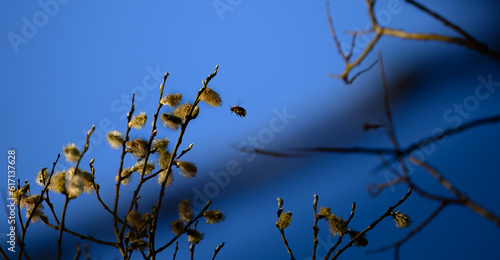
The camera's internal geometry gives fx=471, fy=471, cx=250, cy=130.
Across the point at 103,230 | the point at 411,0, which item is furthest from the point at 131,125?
the point at 411,0

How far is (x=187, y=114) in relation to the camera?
1.11 m

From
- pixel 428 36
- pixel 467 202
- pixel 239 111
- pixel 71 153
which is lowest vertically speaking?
pixel 467 202

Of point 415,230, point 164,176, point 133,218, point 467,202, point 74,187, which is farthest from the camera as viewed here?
point 164,176

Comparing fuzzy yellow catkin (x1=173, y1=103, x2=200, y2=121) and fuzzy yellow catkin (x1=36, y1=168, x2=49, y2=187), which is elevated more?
fuzzy yellow catkin (x1=173, y1=103, x2=200, y2=121)

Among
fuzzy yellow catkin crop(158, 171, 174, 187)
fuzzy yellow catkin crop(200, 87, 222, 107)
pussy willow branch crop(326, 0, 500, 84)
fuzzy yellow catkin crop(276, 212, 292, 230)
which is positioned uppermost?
fuzzy yellow catkin crop(200, 87, 222, 107)

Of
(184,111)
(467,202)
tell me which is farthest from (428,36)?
(184,111)

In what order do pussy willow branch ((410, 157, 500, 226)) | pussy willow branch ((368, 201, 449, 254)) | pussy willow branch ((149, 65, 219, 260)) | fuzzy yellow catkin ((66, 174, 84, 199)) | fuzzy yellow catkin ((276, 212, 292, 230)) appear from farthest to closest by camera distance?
fuzzy yellow catkin ((276, 212, 292, 230))
pussy willow branch ((149, 65, 219, 260))
fuzzy yellow catkin ((66, 174, 84, 199))
pussy willow branch ((368, 201, 449, 254))
pussy willow branch ((410, 157, 500, 226))

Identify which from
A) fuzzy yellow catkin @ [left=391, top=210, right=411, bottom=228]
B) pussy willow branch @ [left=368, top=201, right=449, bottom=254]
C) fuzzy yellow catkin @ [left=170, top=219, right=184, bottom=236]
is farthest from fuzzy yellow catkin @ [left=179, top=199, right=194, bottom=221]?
pussy willow branch @ [left=368, top=201, right=449, bottom=254]

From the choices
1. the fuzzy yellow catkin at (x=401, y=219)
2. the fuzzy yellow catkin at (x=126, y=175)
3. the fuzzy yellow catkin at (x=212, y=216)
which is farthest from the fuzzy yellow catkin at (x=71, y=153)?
the fuzzy yellow catkin at (x=401, y=219)

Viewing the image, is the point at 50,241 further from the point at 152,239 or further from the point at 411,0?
the point at 411,0

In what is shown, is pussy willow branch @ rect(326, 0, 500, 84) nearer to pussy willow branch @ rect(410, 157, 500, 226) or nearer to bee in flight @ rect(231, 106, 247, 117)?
pussy willow branch @ rect(410, 157, 500, 226)

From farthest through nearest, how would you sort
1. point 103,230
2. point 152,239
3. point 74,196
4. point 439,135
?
point 103,230 → point 152,239 → point 74,196 → point 439,135

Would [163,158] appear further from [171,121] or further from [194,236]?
[194,236]

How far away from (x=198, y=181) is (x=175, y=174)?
0.41 feet
